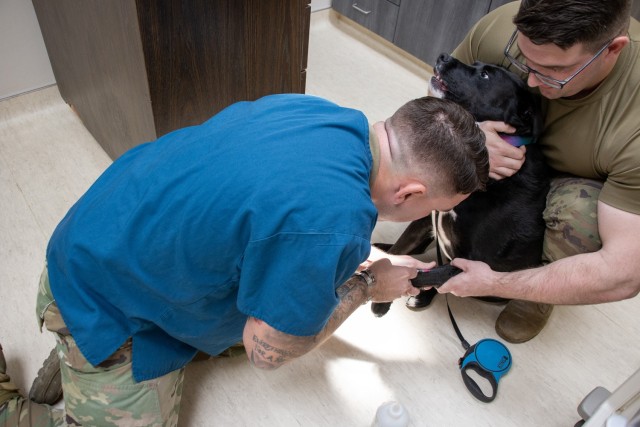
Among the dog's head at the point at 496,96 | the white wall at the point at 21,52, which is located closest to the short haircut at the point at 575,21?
the dog's head at the point at 496,96

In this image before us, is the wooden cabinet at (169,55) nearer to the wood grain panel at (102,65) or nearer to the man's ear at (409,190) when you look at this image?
the wood grain panel at (102,65)

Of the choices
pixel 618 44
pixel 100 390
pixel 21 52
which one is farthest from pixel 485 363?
pixel 21 52

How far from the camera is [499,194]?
137cm

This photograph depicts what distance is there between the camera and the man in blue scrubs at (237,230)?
829mm

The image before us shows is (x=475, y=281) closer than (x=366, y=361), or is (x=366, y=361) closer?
(x=475, y=281)

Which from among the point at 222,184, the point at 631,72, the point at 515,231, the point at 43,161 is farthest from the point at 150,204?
the point at 43,161

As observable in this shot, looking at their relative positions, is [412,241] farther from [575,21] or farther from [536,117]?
[575,21]

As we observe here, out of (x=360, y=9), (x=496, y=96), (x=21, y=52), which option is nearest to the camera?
(x=496, y=96)

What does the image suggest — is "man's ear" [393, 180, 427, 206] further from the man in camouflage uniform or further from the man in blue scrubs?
the man in camouflage uniform

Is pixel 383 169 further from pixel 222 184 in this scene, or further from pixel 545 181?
pixel 545 181

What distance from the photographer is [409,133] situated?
0.94 metres

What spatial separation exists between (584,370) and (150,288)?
4.37 ft

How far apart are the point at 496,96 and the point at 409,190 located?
0.50 m

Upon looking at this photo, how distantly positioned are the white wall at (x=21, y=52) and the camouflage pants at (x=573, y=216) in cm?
200
